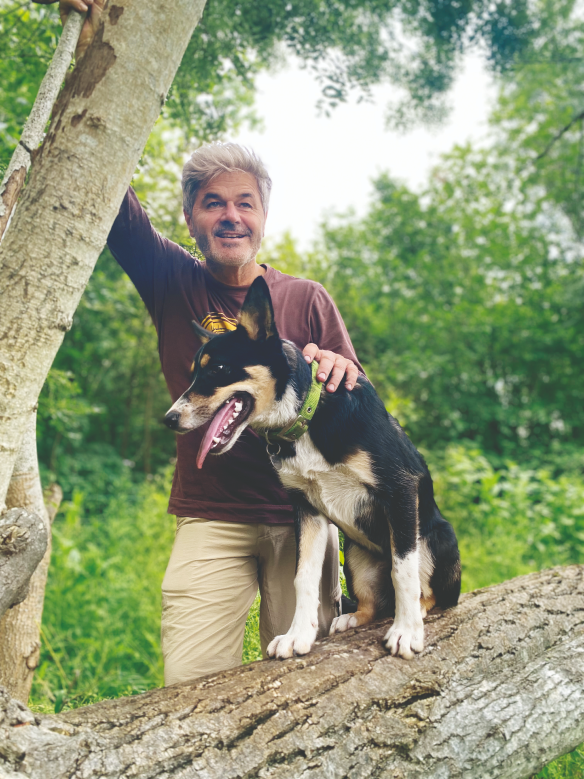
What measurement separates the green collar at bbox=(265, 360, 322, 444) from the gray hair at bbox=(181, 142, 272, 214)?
98cm

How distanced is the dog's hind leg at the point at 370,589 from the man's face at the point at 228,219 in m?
1.42

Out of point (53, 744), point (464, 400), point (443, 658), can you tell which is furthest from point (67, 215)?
point (464, 400)

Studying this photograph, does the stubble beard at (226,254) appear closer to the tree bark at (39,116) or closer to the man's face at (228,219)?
the man's face at (228,219)

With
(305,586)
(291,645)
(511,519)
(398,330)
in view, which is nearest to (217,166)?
(305,586)

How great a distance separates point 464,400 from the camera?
9.88 m

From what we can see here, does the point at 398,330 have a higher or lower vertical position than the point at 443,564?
higher

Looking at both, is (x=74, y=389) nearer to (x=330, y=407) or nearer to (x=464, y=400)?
(x=330, y=407)

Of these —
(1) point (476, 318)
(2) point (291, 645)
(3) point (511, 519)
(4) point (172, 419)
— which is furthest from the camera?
(1) point (476, 318)

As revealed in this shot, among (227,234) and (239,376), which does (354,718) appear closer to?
(239,376)

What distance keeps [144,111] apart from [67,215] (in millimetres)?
397

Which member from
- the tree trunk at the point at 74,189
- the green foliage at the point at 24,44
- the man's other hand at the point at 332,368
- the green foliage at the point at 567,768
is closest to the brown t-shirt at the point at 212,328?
the man's other hand at the point at 332,368

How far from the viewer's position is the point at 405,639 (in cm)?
208

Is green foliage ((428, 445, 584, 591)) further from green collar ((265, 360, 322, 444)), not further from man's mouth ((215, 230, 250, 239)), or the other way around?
man's mouth ((215, 230, 250, 239))

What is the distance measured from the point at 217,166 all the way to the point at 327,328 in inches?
33.3
